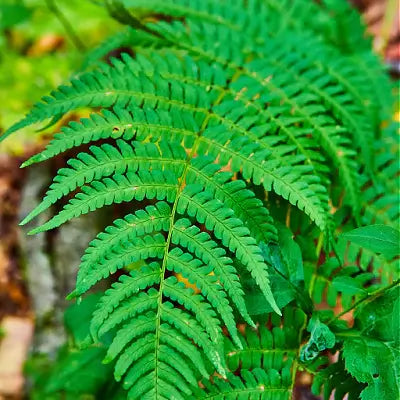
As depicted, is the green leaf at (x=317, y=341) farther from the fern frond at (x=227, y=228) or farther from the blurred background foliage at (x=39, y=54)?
the blurred background foliage at (x=39, y=54)

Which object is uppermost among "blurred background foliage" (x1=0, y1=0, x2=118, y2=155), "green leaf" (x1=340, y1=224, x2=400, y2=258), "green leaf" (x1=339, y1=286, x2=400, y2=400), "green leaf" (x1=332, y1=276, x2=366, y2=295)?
"blurred background foliage" (x1=0, y1=0, x2=118, y2=155)

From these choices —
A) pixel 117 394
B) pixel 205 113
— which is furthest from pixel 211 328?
pixel 205 113

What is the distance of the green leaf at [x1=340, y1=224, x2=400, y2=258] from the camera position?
4.48 feet

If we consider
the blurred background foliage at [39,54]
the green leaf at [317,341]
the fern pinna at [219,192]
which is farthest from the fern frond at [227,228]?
the blurred background foliage at [39,54]

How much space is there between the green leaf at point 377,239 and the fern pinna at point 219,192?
0.46ft

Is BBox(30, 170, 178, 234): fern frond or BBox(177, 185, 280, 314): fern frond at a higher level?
BBox(30, 170, 178, 234): fern frond

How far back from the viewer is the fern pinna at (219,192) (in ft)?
4.38

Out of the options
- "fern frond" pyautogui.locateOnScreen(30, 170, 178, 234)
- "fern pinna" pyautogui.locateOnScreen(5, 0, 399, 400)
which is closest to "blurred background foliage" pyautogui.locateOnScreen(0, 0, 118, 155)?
"fern pinna" pyautogui.locateOnScreen(5, 0, 399, 400)

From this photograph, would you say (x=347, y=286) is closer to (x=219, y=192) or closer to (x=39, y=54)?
(x=219, y=192)

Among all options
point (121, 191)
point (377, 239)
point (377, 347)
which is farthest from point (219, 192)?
point (377, 347)

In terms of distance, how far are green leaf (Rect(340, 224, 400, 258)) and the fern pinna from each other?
140 millimetres

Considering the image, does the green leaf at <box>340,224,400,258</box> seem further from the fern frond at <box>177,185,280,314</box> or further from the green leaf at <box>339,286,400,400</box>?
the fern frond at <box>177,185,280,314</box>

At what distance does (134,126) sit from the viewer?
1.58m

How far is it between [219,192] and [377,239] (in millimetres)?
463
